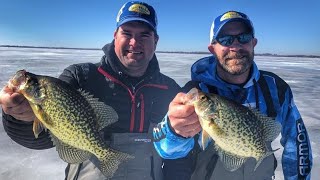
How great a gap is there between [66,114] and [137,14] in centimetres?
153

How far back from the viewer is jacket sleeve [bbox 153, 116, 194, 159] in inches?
99.7

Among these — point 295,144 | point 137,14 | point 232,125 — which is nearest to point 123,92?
point 137,14

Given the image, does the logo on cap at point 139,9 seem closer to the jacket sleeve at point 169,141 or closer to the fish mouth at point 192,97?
the jacket sleeve at point 169,141

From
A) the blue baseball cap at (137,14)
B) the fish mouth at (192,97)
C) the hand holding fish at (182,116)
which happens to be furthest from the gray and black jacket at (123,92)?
the fish mouth at (192,97)

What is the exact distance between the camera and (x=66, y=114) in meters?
2.15

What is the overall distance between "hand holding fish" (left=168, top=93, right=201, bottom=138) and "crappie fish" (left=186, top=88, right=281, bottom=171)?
58mm

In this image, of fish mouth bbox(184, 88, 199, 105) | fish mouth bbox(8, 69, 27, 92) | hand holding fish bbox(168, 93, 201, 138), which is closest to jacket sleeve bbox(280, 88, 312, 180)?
hand holding fish bbox(168, 93, 201, 138)

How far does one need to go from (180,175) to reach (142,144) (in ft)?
1.62

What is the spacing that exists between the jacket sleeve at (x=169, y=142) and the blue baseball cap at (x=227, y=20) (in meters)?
1.15

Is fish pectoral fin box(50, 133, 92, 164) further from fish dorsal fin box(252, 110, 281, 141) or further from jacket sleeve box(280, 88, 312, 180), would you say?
jacket sleeve box(280, 88, 312, 180)

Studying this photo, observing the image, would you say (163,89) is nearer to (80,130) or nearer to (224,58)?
(224,58)

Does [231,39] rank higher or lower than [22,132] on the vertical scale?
higher

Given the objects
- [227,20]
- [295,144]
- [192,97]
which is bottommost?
[295,144]

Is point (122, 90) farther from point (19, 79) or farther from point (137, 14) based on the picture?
point (19, 79)
